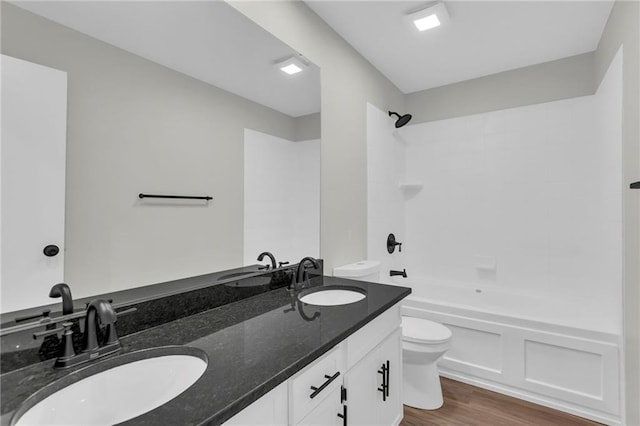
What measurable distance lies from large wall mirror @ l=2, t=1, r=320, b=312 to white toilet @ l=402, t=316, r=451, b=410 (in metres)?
1.09

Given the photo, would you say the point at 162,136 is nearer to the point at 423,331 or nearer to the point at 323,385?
the point at 323,385

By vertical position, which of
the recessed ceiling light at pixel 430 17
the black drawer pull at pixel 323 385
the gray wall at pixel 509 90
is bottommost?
the black drawer pull at pixel 323 385

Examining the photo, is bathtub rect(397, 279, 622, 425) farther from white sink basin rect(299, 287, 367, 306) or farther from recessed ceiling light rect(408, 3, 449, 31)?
recessed ceiling light rect(408, 3, 449, 31)

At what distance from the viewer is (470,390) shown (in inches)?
94.3

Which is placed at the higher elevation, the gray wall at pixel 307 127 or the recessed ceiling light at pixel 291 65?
the recessed ceiling light at pixel 291 65

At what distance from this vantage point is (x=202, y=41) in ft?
4.45

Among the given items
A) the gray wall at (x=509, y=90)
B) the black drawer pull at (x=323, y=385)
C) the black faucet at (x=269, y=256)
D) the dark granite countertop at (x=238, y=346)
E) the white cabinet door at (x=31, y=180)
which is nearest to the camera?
the dark granite countertop at (x=238, y=346)

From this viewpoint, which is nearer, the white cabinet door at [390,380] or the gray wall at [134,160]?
the gray wall at [134,160]

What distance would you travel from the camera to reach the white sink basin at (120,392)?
2.41ft

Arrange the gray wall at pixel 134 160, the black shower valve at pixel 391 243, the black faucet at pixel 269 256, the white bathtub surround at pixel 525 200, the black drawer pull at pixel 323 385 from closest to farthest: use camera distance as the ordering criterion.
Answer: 1. the gray wall at pixel 134 160
2. the black drawer pull at pixel 323 385
3. the black faucet at pixel 269 256
4. the white bathtub surround at pixel 525 200
5. the black shower valve at pixel 391 243

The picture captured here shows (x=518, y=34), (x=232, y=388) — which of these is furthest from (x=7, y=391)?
(x=518, y=34)

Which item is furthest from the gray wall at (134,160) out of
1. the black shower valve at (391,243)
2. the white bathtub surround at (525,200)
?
the white bathtub surround at (525,200)

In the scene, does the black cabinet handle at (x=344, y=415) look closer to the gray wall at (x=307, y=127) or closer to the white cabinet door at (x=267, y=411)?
the white cabinet door at (x=267, y=411)

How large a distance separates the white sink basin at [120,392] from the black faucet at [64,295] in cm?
19
